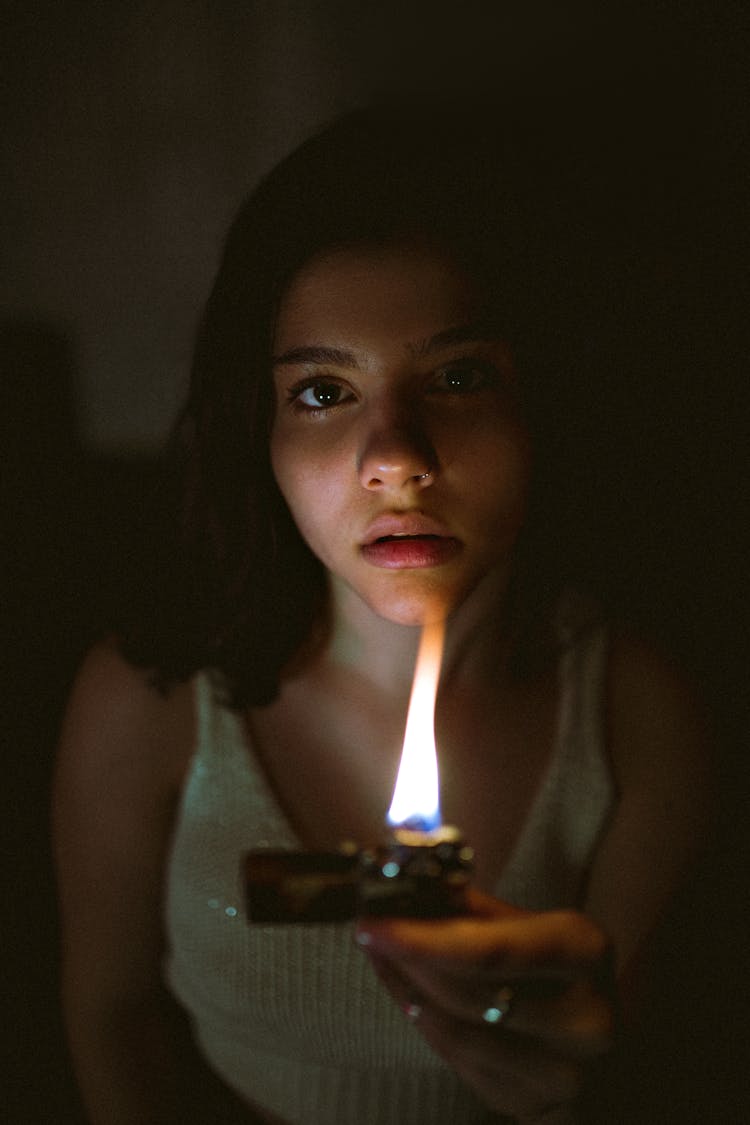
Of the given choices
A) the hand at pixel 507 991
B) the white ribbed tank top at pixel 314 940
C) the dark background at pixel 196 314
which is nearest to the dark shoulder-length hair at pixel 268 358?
the white ribbed tank top at pixel 314 940

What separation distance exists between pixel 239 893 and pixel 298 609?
441 millimetres

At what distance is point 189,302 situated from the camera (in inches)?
63.9

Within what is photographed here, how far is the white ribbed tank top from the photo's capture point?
1252 millimetres

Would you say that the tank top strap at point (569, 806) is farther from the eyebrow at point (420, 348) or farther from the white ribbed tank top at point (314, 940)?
the eyebrow at point (420, 348)

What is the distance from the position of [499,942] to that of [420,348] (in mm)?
619

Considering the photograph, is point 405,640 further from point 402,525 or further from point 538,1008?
point 538,1008

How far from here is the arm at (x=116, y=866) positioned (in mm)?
1332

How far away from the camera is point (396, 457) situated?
0.92 meters

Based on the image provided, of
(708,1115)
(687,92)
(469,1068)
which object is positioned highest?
(687,92)

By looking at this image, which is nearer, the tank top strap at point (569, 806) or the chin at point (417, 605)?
the chin at point (417, 605)

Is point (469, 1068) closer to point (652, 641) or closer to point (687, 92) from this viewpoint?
point (652, 641)

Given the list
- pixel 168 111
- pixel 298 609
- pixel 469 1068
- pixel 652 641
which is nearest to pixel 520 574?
pixel 652 641

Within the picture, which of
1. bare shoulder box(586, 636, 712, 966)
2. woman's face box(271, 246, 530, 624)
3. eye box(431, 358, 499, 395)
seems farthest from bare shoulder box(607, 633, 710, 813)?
eye box(431, 358, 499, 395)

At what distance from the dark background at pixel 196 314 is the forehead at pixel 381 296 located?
1.52 feet
